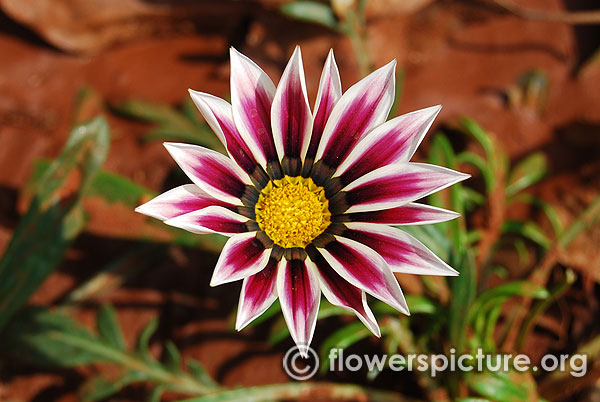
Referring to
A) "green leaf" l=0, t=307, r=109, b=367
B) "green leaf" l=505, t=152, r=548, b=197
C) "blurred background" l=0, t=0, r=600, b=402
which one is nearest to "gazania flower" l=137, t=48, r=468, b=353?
"blurred background" l=0, t=0, r=600, b=402

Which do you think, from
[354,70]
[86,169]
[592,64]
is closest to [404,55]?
[354,70]

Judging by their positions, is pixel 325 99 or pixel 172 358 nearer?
pixel 325 99

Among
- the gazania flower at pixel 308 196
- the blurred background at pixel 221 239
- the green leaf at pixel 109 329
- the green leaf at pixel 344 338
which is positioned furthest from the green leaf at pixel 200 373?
the gazania flower at pixel 308 196

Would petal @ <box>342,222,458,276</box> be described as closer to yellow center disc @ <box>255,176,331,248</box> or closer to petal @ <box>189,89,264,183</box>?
yellow center disc @ <box>255,176,331,248</box>

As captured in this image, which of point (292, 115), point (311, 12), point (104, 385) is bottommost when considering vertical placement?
point (104, 385)

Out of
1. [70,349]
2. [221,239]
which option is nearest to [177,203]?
[221,239]

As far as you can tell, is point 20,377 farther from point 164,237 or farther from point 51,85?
point 51,85

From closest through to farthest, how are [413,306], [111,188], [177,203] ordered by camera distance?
[177,203]
[413,306]
[111,188]

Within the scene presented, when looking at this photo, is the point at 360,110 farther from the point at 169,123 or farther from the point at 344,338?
the point at 169,123
